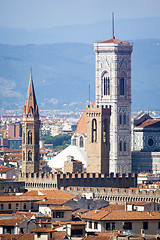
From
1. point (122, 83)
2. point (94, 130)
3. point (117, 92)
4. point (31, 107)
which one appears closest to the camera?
point (31, 107)

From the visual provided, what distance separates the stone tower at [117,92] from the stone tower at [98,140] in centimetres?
1697

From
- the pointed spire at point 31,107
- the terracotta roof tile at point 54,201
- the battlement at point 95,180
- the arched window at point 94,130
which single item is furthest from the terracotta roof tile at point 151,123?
the terracotta roof tile at point 54,201

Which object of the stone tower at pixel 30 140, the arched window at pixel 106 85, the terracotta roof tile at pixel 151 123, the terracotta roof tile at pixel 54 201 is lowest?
the terracotta roof tile at pixel 54 201

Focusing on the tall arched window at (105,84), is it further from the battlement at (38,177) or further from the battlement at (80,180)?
the battlement at (38,177)

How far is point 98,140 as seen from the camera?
109 metres

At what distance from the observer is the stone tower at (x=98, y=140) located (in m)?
107

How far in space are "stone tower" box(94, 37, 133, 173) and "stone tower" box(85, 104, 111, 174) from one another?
16966 millimetres

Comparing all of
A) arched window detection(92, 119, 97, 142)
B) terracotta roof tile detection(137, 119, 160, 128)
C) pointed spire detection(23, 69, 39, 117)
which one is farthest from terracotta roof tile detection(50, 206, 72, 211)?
terracotta roof tile detection(137, 119, 160, 128)

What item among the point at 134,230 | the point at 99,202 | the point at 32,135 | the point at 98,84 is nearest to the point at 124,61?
the point at 98,84

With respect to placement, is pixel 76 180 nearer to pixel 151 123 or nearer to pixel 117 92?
pixel 117 92

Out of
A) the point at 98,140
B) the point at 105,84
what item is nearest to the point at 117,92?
the point at 105,84

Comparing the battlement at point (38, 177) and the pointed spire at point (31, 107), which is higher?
the pointed spire at point (31, 107)

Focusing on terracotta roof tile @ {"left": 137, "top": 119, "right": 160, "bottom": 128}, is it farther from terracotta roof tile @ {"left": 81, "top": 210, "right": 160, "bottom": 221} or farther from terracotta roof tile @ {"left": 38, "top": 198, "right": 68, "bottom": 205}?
terracotta roof tile @ {"left": 81, "top": 210, "right": 160, "bottom": 221}

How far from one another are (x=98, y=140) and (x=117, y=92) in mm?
22366
